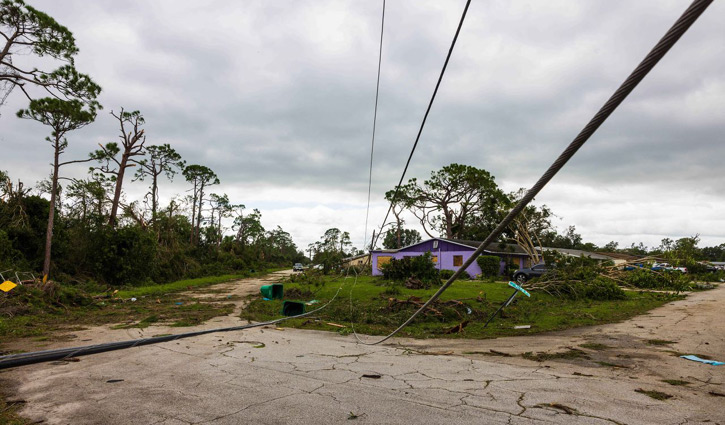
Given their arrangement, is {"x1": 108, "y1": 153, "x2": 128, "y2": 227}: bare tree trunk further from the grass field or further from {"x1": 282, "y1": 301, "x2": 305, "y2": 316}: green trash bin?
{"x1": 282, "y1": 301, "x2": 305, "y2": 316}: green trash bin

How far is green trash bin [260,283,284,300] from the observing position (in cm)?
1670

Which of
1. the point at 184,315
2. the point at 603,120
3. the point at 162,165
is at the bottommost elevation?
the point at 184,315

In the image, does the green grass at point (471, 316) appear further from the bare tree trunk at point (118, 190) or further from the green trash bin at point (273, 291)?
the bare tree trunk at point (118, 190)

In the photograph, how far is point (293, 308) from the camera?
42.7 feet

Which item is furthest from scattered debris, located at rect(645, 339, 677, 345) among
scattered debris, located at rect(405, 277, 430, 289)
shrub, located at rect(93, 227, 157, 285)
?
shrub, located at rect(93, 227, 157, 285)

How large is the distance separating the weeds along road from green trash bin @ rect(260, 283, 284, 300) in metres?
8.89

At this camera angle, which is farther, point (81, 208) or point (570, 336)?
point (81, 208)

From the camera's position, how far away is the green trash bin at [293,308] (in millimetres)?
12569

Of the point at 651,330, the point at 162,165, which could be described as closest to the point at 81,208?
the point at 162,165

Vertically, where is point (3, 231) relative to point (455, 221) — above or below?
below

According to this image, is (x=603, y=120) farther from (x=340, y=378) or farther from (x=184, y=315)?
(x=184, y=315)

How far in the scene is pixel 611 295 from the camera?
15977 mm

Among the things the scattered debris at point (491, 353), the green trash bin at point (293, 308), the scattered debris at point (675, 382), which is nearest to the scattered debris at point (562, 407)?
the scattered debris at point (675, 382)

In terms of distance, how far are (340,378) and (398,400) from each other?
1.16m
